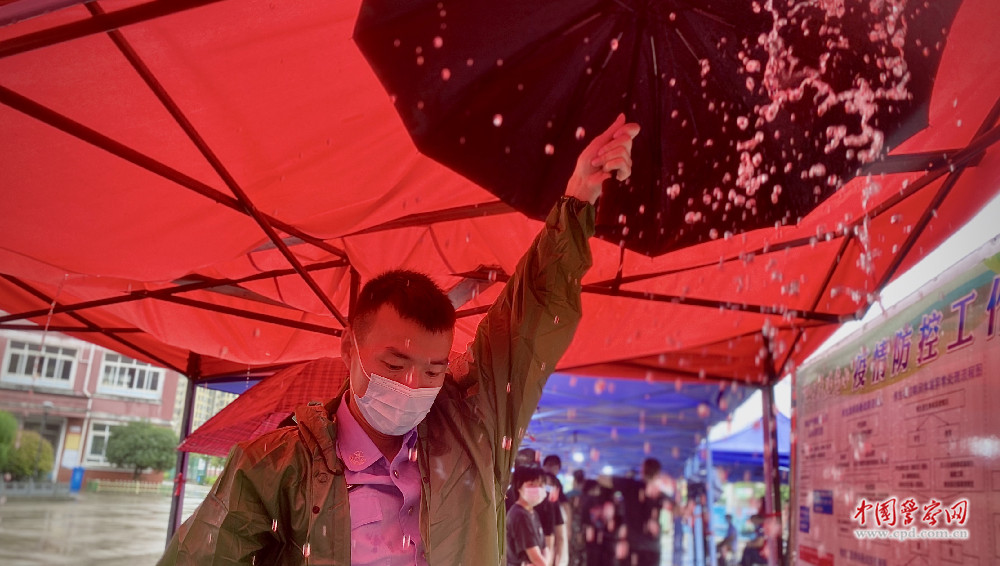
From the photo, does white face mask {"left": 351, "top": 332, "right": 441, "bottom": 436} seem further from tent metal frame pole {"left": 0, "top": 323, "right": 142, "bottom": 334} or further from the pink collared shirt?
tent metal frame pole {"left": 0, "top": 323, "right": 142, "bottom": 334}

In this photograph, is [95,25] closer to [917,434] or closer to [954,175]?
[954,175]

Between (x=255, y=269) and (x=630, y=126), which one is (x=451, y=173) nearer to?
(x=630, y=126)

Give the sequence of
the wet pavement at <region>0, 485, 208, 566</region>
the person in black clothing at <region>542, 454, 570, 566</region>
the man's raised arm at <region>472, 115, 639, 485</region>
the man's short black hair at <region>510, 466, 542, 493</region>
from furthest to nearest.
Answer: the wet pavement at <region>0, 485, 208, 566</region>
the person in black clothing at <region>542, 454, 570, 566</region>
the man's short black hair at <region>510, 466, 542, 493</region>
the man's raised arm at <region>472, 115, 639, 485</region>

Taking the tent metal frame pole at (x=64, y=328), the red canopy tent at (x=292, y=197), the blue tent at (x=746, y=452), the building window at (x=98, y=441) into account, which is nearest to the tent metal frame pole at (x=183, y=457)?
the tent metal frame pole at (x=64, y=328)

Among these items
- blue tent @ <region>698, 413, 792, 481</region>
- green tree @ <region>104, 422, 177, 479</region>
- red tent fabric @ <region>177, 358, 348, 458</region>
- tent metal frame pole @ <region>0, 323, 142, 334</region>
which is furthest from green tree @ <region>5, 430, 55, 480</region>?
red tent fabric @ <region>177, 358, 348, 458</region>

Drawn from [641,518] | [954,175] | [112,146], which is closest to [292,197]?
[112,146]

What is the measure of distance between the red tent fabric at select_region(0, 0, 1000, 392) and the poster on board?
1.66ft

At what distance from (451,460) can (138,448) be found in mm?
39854

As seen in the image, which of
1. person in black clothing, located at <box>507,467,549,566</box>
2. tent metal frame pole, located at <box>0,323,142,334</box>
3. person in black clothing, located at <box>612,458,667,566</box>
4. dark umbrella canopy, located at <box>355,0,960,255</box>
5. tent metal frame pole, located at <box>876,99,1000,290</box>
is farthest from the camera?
person in black clothing, located at <box>612,458,667,566</box>

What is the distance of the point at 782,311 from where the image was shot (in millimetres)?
4527

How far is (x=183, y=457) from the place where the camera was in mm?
7656

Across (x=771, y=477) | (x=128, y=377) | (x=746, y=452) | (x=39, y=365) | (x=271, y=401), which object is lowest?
(x=771, y=477)

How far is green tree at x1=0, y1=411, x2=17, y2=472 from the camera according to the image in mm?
31289

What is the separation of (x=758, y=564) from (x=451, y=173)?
32.4 feet
